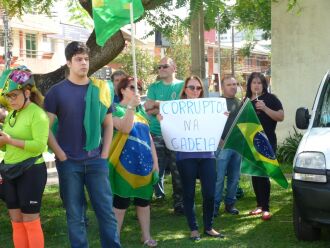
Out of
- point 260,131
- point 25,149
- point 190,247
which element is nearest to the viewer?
point 25,149

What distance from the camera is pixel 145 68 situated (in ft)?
163

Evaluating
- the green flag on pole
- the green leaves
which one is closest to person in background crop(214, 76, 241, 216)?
the green flag on pole

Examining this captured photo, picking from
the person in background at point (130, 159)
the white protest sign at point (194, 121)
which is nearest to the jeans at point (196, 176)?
the white protest sign at point (194, 121)

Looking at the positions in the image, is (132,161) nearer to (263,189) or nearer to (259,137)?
(259,137)

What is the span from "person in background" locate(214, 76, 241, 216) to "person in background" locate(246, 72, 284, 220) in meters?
0.23

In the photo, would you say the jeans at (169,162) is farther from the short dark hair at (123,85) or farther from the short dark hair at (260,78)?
the short dark hair at (123,85)

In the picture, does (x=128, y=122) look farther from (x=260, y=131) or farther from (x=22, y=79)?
(x=260, y=131)

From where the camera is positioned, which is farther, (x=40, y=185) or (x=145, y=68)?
(x=145, y=68)

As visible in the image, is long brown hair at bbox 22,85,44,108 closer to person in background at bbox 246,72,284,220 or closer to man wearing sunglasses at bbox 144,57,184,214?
man wearing sunglasses at bbox 144,57,184,214

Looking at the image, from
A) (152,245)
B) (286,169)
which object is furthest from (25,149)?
(286,169)

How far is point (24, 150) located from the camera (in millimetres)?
4762

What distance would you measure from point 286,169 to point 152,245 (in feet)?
21.5

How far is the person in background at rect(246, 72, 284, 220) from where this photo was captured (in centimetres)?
722

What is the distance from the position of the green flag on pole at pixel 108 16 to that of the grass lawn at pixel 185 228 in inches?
87.7
